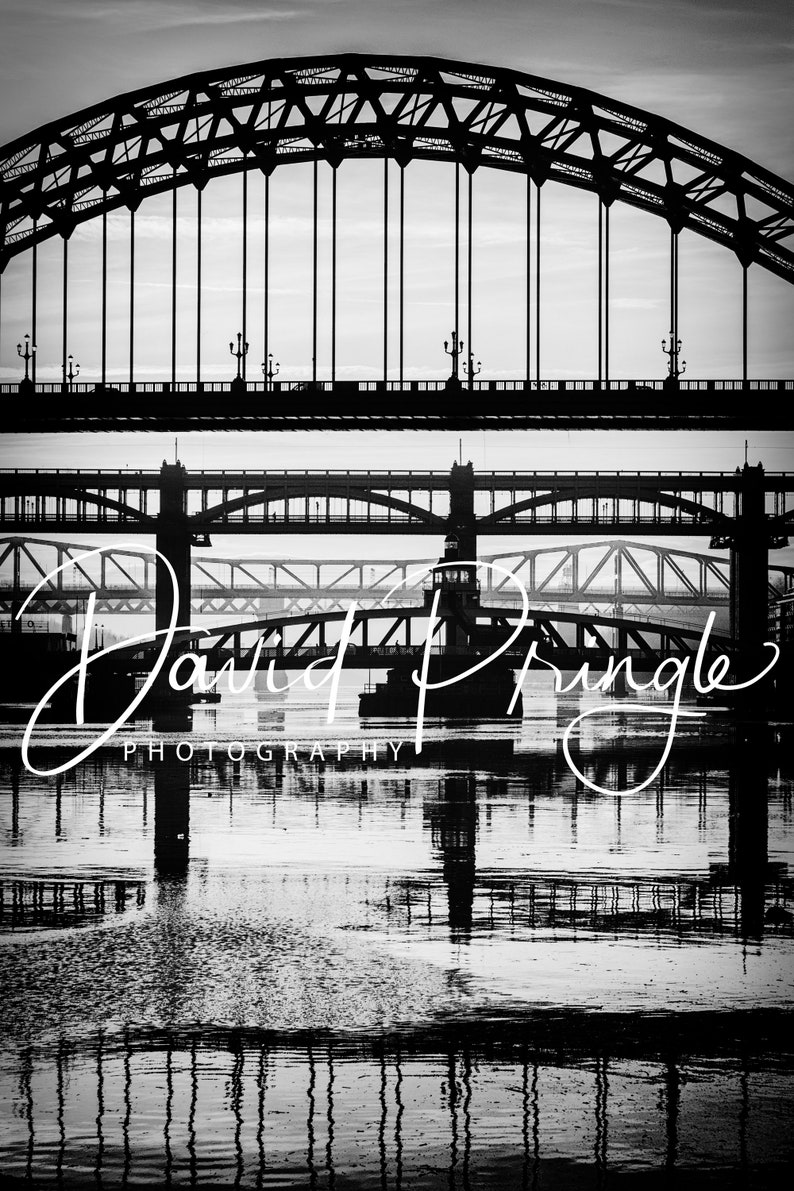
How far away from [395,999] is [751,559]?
11998cm

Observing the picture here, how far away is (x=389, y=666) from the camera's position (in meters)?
114

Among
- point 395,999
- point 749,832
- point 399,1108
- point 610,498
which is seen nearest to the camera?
point 399,1108

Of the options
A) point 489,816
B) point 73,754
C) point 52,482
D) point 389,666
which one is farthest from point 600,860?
point 52,482

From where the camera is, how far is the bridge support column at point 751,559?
430 feet

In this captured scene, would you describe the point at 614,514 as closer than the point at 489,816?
No

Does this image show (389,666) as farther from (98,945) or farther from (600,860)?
(98,945)

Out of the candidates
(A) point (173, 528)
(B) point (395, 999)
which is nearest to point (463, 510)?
(A) point (173, 528)

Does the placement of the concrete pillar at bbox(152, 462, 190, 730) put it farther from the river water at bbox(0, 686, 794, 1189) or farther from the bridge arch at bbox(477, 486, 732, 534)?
the river water at bbox(0, 686, 794, 1189)

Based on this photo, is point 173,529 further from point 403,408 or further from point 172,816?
point 172,816

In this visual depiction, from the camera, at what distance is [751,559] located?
134375 millimetres

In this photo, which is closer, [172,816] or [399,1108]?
[399,1108]

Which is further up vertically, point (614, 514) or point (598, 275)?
point (598, 275)

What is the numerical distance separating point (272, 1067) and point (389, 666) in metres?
99.3

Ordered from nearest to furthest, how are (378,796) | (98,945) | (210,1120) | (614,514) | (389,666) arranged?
(210,1120), (98,945), (378,796), (389,666), (614,514)
